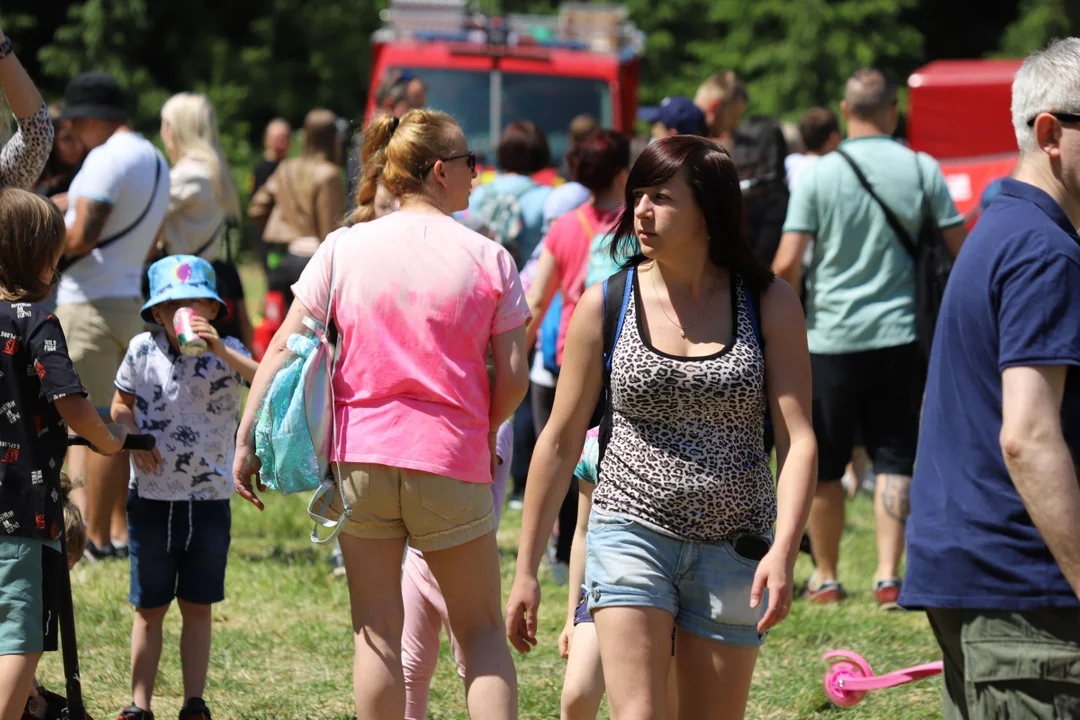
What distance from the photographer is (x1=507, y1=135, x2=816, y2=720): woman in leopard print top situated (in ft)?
10.6

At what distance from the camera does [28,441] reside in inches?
149

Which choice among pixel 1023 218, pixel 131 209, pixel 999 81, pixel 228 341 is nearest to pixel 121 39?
pixel 999 81

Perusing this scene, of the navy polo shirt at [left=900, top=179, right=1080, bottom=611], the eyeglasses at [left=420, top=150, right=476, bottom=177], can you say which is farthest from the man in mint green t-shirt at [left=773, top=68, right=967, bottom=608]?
the navy polo shirt at [left=900, top=179, right=1080, bottom=611]

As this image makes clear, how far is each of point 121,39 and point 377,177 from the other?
23350 mm

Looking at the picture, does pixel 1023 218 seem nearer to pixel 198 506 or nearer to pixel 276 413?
pixel 276 413

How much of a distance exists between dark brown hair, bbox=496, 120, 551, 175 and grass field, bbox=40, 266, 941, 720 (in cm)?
199

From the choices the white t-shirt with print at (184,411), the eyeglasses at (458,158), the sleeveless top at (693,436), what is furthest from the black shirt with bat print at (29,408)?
the sleeveless top at (693,436)

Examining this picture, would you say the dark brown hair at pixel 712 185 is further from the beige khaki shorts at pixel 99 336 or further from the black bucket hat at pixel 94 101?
the black bucket hat at pixel 94 101

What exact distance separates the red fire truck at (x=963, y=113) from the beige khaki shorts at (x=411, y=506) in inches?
388

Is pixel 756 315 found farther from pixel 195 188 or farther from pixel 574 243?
pixel 195 188

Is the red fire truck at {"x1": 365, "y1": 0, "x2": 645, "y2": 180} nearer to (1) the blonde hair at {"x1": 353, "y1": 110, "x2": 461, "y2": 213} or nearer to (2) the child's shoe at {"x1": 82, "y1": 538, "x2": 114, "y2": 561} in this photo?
(2) the child's shoe at {"x1": 82, "y1": 538, "x2": 114, "y2": 561}

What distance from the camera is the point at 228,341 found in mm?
4750

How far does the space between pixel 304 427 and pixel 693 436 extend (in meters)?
1.00

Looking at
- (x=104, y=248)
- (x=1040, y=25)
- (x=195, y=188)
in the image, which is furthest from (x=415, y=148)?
(x=1040, y=25)
